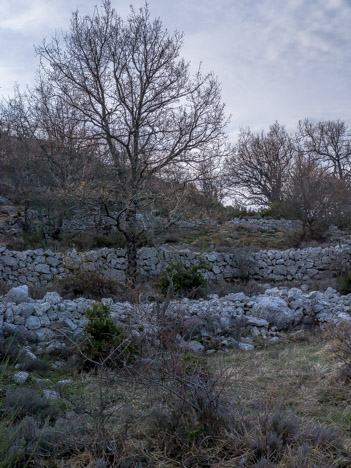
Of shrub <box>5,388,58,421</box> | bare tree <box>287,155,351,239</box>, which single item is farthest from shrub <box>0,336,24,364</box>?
bare tree <box>287,155,351,239</box>

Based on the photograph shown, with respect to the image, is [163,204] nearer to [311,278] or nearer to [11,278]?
[11,278]

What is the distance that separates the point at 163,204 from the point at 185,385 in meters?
9.49

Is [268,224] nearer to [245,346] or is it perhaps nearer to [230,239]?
[230,239]

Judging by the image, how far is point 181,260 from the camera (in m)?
15.2

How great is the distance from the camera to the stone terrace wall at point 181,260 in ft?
46.7

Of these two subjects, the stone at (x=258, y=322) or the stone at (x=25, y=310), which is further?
the stone at (x=258, y=322)

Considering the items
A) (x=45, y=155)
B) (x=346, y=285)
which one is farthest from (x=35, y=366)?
(x=45, y=155)

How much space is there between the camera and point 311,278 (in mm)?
15922

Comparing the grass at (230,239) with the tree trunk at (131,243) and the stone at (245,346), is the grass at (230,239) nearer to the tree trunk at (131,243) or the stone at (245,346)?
the tree trunk at (131,243)

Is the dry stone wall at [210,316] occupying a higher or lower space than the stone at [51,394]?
higher

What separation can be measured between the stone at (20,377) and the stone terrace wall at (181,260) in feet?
26.0

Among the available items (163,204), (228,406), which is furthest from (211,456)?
(163,204)

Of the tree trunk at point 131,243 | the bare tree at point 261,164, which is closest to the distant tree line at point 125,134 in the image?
the tree trunk at point 131,243

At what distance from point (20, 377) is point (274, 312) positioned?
4.79 m
